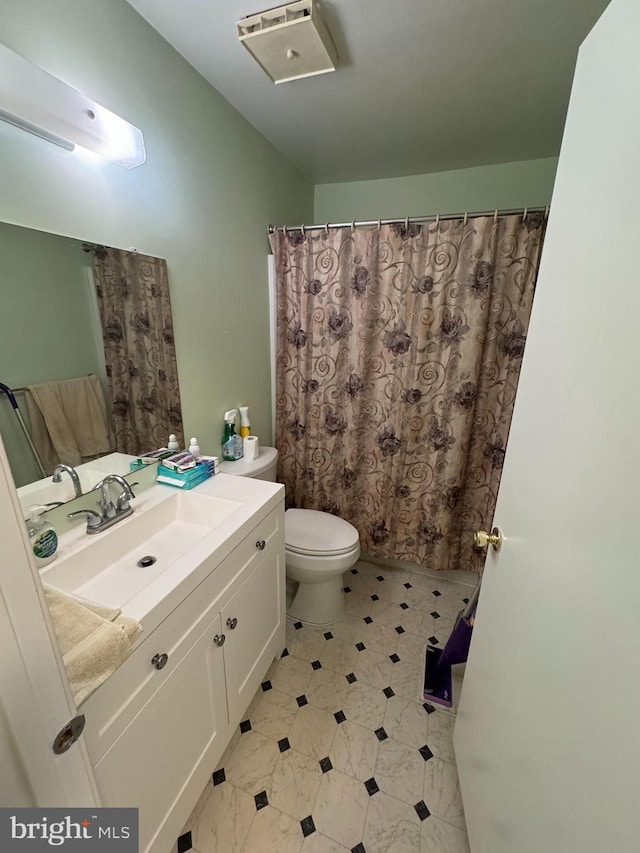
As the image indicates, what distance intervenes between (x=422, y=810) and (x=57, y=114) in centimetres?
223

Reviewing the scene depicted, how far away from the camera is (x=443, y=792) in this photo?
44.2 inches

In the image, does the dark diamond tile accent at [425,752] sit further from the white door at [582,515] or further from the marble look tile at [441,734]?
the white door at [582,515]

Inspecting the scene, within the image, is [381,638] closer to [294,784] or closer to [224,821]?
[294,784]

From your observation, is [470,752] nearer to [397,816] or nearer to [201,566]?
[397,816]

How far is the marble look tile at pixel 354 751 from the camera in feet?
3.84

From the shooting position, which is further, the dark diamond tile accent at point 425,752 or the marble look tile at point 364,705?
the marble look tile at point 364,705

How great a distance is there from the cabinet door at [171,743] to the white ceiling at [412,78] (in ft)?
6.24

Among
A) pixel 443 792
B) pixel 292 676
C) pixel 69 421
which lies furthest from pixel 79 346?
pixel 443 792

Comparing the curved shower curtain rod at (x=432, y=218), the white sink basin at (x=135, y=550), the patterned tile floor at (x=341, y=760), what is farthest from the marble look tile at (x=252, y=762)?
the curved shower curtain rod at (x=432, y=218)

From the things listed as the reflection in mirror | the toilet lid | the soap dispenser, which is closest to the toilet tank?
the toilet lid

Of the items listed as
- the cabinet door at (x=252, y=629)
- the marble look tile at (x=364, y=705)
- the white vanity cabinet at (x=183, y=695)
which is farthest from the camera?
the marble look tile at (x=364, y=705)

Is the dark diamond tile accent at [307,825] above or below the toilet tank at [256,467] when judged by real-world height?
below

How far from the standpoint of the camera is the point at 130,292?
1171 mm

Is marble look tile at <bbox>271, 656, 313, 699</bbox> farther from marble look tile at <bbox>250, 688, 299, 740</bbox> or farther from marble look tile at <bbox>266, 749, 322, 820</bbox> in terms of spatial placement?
marble look tile at <bbox>266, 749, 322, 820</bbox>
